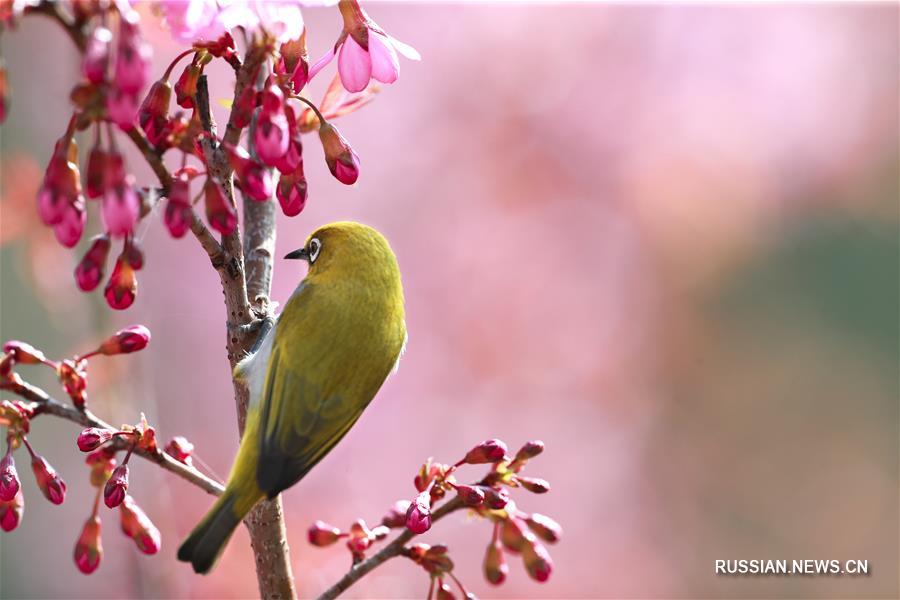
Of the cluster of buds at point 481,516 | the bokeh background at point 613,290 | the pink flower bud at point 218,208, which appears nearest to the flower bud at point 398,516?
the cluster of buds at point 481,516

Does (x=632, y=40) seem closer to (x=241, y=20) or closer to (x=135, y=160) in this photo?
(x=135, y=160)

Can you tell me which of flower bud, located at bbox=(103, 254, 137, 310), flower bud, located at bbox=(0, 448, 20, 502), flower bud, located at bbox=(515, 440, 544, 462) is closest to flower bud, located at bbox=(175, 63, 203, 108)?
flower bud, located at bbox=(103, 254, 137, 310)

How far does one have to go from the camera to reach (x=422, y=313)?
5051mm

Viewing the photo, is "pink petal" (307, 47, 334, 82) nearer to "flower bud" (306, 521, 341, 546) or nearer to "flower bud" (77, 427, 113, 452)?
"flower bud" (77, 427, 113, 452)

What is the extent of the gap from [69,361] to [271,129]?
0.68 m

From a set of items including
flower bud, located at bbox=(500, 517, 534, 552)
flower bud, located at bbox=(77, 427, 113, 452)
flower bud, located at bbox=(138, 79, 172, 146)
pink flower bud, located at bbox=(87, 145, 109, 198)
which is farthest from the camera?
flower bud, located at bbox=(500, 517, 534, 552)

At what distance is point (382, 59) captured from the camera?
1.81 m

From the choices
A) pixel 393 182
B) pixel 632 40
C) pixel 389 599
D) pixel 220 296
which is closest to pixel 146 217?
pixel 389 599

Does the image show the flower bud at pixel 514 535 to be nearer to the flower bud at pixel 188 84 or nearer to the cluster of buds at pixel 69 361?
the cluster of buds at pixel 69 361

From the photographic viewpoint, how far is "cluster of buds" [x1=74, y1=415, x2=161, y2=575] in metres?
1.68

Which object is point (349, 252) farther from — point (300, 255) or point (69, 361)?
point (69, 361)

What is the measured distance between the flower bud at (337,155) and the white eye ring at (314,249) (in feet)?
2.65

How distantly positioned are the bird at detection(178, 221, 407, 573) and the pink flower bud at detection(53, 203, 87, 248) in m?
0.51

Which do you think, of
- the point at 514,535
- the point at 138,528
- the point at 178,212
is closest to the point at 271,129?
the point at 178,212
